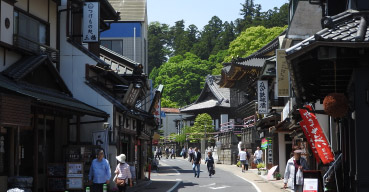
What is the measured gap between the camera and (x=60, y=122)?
24.1 metres

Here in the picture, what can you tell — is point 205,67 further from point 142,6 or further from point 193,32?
point 142,6

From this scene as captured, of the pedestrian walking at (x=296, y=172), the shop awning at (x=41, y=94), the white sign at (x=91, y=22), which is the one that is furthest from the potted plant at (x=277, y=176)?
the pedestrian walking at (x=296, y=172)

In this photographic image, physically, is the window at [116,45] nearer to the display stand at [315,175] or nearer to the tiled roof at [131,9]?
the tiled roof at [131,9]

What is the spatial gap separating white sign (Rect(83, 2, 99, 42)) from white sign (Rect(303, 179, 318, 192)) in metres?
13.7

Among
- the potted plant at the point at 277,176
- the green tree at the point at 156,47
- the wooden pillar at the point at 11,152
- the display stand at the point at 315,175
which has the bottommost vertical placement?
the potted plant at the point at 277,176

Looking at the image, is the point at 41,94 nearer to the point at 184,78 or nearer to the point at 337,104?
the point at 337,104

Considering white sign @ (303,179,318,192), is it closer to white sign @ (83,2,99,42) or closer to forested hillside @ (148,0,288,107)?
white sign @ (83,2,99,42)

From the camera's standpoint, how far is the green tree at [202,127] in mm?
72188

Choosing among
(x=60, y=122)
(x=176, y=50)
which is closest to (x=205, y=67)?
(x=176, y=50)

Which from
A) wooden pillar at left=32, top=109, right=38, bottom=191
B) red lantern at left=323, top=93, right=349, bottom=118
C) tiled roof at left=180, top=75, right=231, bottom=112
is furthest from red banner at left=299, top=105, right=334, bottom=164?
tiled roof at left=180, top=75, right=231, bottom=112

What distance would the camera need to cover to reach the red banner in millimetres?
13844

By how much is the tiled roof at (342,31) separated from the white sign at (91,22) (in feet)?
55.3

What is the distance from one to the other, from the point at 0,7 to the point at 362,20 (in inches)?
515

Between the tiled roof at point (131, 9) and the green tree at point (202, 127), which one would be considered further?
the green tree at point (202, 127)
